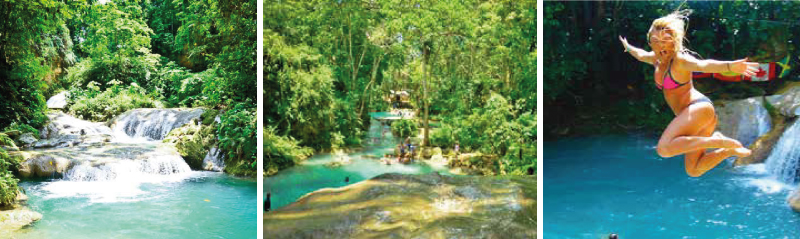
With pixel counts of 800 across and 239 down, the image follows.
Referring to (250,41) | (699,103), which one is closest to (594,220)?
(250,41)

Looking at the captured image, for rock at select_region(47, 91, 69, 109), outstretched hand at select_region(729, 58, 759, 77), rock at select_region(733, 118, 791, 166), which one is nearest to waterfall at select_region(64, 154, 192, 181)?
rock at select_region(47, 91, 69, 109)

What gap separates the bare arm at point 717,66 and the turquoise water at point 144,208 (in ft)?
9.43

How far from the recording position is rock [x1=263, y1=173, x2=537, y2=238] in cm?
411

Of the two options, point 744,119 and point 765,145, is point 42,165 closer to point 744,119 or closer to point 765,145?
point 765,145

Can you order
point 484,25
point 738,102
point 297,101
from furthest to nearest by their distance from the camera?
point 738,102
point 484,25
point 297,101

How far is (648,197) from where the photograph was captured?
19.1ft

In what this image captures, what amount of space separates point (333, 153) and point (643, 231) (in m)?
2.65

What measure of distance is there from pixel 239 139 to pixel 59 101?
1.11 metres

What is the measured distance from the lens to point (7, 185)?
3.80 m

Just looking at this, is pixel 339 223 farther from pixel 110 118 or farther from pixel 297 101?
pixel 110 118

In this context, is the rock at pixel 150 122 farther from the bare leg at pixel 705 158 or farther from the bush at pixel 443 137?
the bare leg at pixel 705 158

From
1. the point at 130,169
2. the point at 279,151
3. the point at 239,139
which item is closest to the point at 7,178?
the point at 130,169

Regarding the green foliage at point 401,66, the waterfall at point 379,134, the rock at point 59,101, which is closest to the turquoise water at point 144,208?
the rock at point 59,101

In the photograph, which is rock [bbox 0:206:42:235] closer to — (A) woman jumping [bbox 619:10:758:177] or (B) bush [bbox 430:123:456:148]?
(B) bush [bbox 430:123:456:148]
